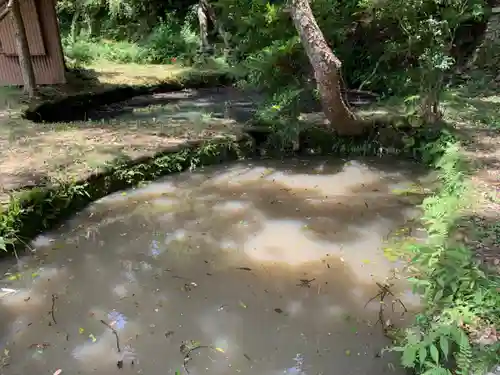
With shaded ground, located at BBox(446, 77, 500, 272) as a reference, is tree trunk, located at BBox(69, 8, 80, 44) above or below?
above

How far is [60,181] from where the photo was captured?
19.6 feet

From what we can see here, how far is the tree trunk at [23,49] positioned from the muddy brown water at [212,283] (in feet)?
17.0

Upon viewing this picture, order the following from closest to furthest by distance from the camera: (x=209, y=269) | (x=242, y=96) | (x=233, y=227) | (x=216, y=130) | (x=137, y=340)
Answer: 1. (x=137, y=340)
2. (x=209, y=269)
3. (x=233, y=227)
4. (x=216, y=130)
5. (x=242, y=96)

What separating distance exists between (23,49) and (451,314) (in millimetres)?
9547

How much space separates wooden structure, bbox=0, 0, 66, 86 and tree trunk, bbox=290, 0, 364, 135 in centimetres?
685

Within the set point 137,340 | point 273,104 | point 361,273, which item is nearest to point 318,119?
point 273,104

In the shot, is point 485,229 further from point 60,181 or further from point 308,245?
point 60,181

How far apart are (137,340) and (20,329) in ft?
3.33

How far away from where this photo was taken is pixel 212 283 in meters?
4.65

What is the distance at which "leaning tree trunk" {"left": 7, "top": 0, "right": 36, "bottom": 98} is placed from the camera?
31.4ft

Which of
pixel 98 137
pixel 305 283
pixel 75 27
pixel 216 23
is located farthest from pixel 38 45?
pixel 305 283

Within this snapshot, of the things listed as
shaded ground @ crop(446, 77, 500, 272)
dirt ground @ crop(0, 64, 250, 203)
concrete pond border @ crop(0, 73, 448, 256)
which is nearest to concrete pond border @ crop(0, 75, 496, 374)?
concrete pond border @ crop(0, 73, 448, 256)

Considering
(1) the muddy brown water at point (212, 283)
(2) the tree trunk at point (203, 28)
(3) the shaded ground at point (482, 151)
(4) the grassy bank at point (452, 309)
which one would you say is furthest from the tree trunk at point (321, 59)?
(2) the tree trunk at point (203, 28)

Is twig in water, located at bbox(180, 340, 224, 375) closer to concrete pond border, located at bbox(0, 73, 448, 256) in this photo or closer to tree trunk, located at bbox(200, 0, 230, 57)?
concrete pond border, located at bbox(0, 73, 448, 256)
